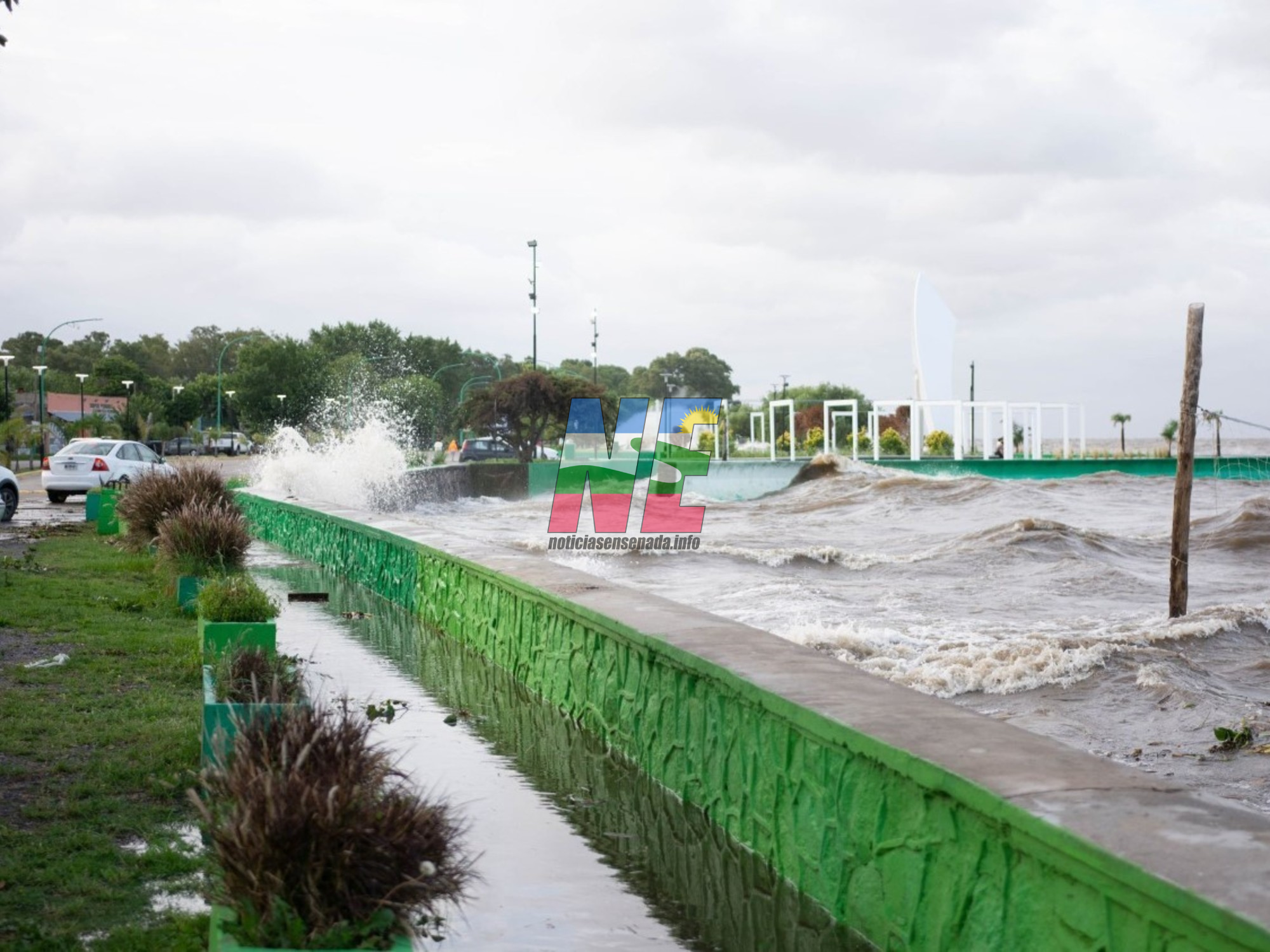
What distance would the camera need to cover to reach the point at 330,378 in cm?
9425

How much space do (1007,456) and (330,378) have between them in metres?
55.6

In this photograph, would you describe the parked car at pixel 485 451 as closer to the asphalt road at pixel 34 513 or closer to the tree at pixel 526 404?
the tree at pixel 526 404

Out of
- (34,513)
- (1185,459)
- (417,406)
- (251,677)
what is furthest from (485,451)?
(251,677)

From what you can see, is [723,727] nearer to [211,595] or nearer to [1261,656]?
[211,595]

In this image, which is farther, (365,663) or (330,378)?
(330,378)

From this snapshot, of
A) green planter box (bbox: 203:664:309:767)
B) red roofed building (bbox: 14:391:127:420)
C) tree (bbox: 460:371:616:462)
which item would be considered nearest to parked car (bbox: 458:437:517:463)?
tree (bbox: 460:371:616:462)

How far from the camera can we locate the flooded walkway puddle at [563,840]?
439cm

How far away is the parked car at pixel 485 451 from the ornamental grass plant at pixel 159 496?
3436 cm

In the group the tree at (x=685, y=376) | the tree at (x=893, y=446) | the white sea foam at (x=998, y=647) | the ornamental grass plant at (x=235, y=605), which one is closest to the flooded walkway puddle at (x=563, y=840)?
the ornamental grass plant at (x=235, y=605)

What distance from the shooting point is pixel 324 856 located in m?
3.09

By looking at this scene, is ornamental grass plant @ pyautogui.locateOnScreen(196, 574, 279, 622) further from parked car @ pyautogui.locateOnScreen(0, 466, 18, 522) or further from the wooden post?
parked car @ pyautogui.locateOnScreen(0, 466, 18, 522)

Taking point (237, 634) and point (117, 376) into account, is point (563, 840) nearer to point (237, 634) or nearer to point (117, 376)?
point (237, 634)

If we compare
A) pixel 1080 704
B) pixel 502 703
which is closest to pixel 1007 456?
pixel 1080 704

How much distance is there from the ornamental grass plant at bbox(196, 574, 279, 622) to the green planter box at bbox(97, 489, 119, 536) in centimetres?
1145
